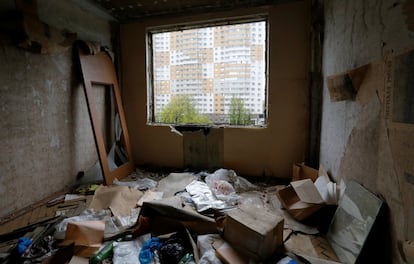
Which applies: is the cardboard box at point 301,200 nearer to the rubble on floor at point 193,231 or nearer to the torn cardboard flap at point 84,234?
the rubble on floor at point 193,231

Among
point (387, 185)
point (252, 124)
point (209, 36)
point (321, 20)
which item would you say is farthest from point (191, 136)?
point (387, 185)

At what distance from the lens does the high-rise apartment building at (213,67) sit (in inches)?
134

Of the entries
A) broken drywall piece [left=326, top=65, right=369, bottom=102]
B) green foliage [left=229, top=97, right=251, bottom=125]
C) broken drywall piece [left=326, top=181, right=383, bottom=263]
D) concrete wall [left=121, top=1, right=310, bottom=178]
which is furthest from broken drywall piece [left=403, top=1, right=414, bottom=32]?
green foliage [left=229, top=97, right=251, bottom=125]

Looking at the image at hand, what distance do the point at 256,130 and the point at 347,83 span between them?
1.59m

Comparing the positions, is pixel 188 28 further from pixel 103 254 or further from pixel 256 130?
pixel 103 254

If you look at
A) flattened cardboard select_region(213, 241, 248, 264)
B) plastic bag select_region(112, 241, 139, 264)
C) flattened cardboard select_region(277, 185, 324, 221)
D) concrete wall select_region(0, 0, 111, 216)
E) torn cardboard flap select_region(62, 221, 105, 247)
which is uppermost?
concrete wall select_region(0, 0, 111, 216)

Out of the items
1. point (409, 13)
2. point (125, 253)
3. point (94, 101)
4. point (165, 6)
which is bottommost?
point (125, 253)

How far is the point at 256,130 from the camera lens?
11.2 ft

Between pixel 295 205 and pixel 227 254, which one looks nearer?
pixel 227 254

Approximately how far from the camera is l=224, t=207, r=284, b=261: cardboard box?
65.4 inches

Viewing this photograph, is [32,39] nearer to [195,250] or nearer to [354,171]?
[195,250]

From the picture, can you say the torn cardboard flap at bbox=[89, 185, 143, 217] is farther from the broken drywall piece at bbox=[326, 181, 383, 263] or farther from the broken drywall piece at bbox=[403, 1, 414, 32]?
the broken drywall piece at bbox=[403, 1, 414, 32]

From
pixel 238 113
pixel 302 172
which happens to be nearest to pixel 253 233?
pixel 302 172

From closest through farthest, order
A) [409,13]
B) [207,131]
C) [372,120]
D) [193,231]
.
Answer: [409,13], [372,120], [193,231], [207,131]
